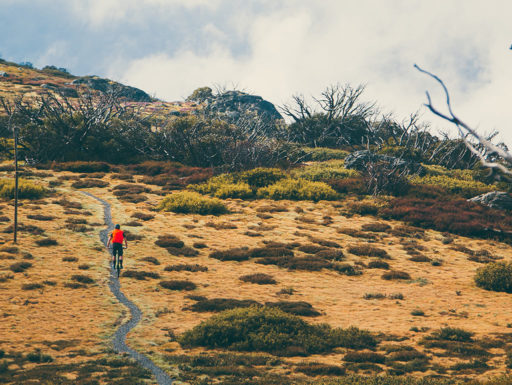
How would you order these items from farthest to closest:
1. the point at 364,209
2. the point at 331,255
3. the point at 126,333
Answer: the point at 364,209 < the point at 331,255 < the point at 126,333

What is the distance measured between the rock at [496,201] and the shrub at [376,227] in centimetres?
1002

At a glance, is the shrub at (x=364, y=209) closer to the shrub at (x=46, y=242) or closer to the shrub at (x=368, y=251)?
the shrub at (x=368, y=251)

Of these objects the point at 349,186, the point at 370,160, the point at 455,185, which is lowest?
the point at 349,186

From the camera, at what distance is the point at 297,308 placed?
14898 mm

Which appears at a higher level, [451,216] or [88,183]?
[88,183]

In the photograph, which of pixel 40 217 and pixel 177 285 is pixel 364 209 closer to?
pixel 177 285

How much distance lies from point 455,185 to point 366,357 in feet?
105

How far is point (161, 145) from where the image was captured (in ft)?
163

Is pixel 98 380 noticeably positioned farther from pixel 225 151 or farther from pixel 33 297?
pixel 225 151

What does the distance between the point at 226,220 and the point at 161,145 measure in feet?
76.2

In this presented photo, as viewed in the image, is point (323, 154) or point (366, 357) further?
point (323, 154)

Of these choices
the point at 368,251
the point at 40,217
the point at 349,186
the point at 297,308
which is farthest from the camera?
the point at 349,186

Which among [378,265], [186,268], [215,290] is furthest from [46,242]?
[378,265]

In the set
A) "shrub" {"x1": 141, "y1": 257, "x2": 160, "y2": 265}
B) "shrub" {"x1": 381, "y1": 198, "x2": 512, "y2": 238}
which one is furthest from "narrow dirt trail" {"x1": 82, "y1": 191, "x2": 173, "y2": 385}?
"shrub" {"x1": 381, "y1": 198, "x2": 512, "y2": 238}
